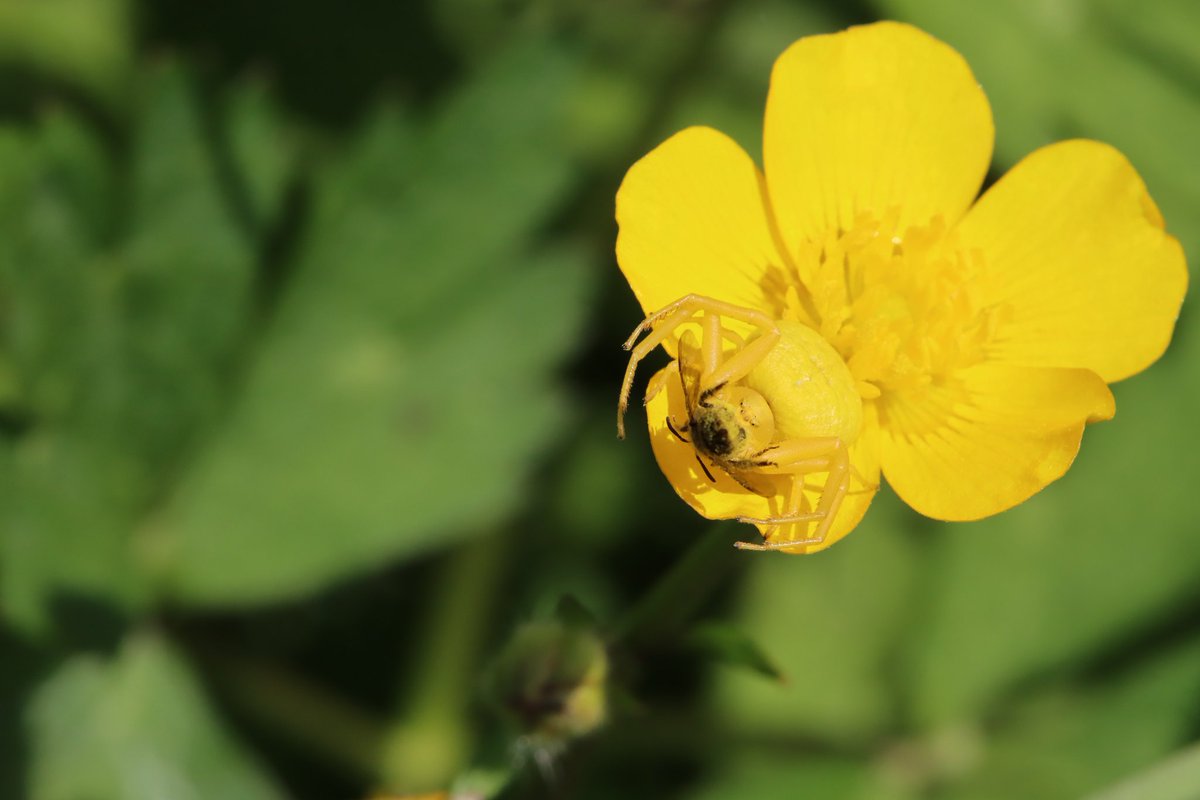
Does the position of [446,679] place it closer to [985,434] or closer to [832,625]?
[832,625]

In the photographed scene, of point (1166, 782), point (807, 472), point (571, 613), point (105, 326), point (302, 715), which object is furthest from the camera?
point (302, 715)

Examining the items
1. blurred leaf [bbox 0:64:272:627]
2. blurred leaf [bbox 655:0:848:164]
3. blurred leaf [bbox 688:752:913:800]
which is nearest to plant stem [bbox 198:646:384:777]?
blurred leaf [bbox 0:64:272:627]

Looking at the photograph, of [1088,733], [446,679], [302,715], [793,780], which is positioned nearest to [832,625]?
[793,780]

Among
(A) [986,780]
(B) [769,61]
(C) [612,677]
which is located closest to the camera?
(C) [612,677]

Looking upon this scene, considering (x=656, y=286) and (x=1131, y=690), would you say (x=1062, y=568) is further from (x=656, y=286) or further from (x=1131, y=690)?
(x=656, y=286)

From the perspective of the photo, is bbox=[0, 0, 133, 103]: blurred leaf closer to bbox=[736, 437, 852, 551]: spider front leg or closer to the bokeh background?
the bokeh background

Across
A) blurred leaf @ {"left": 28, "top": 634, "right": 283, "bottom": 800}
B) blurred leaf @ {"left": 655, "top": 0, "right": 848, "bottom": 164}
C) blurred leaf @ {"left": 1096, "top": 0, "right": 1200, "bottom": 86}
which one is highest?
blurred leaf @ {"left": 1096, "top": 0, "right": 1200, "bottom": 86}

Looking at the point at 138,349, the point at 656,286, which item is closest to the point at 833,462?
the point at 656,286
